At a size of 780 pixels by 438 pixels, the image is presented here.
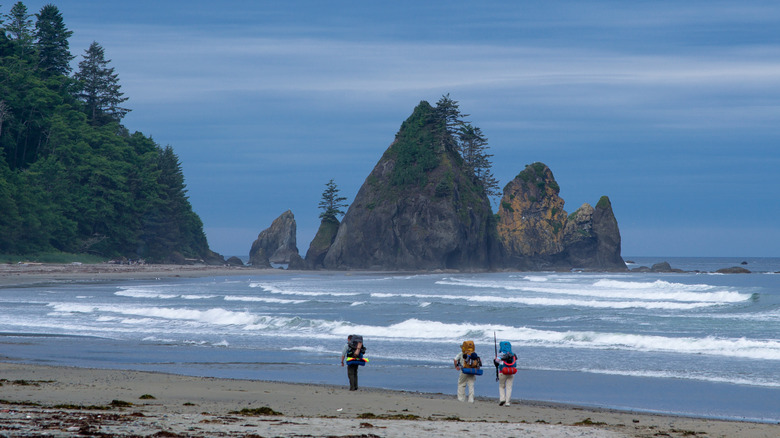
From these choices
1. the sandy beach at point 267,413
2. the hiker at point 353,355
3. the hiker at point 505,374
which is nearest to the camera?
the sandy beach at point 267,413

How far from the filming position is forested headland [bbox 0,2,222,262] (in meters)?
70.0

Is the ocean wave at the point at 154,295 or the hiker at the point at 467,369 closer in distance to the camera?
the hiker at the point at 467,369

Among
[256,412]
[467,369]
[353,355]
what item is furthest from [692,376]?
[256,412]

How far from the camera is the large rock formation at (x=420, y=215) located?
332ft

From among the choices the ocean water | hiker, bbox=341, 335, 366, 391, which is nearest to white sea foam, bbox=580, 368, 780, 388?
the ocean water

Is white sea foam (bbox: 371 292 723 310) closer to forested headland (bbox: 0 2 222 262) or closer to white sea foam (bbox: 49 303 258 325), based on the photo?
white sea foam (bbox: 49 303 258 325)

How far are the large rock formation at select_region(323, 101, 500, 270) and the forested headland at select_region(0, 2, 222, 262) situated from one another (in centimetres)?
2268

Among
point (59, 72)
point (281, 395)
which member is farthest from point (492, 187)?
point (281, 395)

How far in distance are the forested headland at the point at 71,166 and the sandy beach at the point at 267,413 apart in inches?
2331

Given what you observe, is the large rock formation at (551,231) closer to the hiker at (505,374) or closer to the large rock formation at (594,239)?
the large rock formation at (594,239)

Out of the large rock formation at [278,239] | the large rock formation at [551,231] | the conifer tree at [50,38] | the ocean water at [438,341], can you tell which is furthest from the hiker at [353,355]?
the large rock formation at [278,239]

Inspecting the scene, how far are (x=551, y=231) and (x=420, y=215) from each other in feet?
94.6

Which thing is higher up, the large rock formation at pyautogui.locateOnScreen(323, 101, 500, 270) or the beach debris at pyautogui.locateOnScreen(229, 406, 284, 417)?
the large rock formation at pyautogui.locateOnScreen(323, 101, 500, 270)

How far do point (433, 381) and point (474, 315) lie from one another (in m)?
15.1
